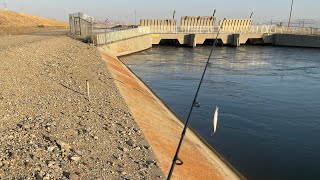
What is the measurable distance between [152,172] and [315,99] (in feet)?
65.1

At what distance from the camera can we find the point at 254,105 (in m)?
22.8

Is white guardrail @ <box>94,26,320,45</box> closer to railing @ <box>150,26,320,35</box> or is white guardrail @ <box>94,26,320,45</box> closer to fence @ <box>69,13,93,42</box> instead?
railing @ <box>150,26,320,35</box>

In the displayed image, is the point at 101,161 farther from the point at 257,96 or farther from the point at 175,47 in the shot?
the point at 175,47

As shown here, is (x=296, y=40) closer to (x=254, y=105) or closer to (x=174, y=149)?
(x=254, y=105)

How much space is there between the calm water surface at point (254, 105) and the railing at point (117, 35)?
128 inches

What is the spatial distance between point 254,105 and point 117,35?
25408 mm

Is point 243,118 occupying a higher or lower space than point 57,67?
lower

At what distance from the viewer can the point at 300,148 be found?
52.7 ft

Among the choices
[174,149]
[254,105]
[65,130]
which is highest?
[65,130]

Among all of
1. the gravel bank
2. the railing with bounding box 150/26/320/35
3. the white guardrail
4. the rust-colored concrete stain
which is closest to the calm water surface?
the rust-colored concrete stain

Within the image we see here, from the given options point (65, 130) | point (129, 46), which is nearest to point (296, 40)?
point (129, 46)

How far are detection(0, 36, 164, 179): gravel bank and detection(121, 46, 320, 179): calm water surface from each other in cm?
552

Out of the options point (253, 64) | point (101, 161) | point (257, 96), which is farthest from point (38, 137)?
point (253, 64)

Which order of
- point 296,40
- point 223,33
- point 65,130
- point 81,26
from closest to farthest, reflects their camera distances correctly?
point 65,130
point 81,26
point 296,40
point 223,33
